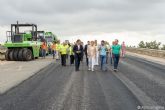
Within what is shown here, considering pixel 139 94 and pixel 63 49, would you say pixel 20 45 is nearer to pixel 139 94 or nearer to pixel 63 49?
pixel 63 49

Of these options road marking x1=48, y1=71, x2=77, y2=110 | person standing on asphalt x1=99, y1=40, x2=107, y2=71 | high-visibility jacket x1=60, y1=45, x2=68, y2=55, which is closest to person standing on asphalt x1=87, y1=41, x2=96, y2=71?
person standing on asphalt x1=99, y1=40, x2=107, y2=71

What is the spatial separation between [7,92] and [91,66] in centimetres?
1072

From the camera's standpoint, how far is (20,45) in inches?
1481

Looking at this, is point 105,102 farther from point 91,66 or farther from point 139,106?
point 91,66

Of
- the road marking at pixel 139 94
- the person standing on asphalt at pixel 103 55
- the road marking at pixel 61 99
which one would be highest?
the person standing on asphalt at pixel 103 55

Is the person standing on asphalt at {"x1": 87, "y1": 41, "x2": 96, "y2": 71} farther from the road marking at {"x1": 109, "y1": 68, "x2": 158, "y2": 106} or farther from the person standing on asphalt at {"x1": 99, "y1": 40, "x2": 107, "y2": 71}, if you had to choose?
the road marking at {"x1": 109, "y1": 68, "x2": 158, "y2": 106}

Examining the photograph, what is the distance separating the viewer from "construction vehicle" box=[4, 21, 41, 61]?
3703cm

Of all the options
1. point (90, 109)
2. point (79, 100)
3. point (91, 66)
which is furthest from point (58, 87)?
point (91, 66)

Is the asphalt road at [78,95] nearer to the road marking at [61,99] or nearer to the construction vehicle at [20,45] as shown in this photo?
the road marking at [61,99]

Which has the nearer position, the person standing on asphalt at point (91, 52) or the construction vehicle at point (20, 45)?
the person standing on asphalt at point (91, 52)

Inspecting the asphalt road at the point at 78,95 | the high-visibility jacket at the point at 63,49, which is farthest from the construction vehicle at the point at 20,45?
the asphalt road at the point at 78,95

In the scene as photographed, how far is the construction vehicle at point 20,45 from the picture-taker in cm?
3703

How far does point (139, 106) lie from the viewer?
1094 centimetres

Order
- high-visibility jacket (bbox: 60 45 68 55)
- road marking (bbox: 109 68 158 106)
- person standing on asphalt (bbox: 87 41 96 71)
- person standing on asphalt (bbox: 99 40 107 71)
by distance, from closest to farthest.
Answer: road marking (bbox: 109 68 158 106) → person standing on asphalt (bbox: 99 40 107 71) → person standing on asphalt (bbox: 87 41 96 71) → high-visibility jacket (bbox: 60 45 68 55)
